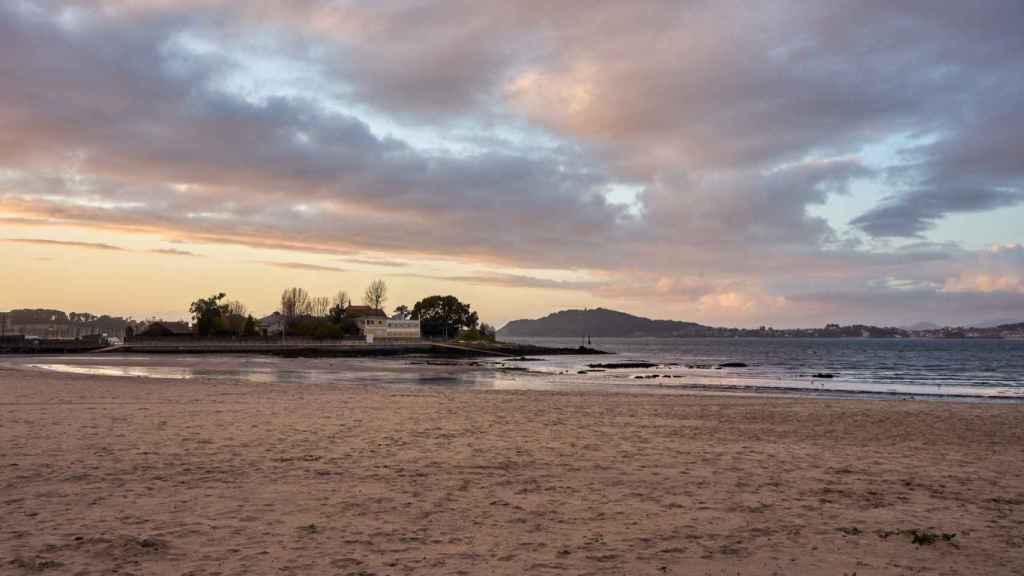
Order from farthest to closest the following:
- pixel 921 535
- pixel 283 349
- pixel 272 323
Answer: pixel 272 323 < pixel 283 349 < pixel 921 535

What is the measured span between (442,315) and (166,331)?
51.2 meters

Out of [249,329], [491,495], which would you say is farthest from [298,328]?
[491,495]

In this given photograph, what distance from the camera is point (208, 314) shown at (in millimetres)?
128125

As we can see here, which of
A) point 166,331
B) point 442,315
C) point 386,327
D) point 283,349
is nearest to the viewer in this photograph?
point 283,349

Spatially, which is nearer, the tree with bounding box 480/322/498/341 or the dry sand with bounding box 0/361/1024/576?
the dry sand with bounding box 0/361/1024/576

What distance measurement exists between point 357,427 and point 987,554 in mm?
12605

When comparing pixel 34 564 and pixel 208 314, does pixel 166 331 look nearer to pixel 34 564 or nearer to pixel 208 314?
pixel 208 314

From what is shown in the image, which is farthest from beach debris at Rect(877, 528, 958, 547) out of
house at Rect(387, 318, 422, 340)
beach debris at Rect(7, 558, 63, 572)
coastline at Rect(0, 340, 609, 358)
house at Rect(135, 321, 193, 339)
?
house at Rect(387, 318, 422, 340)

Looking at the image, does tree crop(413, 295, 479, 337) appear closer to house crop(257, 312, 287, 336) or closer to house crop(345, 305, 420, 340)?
house crop(345, 305, 420, 340)

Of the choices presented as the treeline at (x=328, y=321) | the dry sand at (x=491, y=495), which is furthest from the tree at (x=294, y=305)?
the dry sand at (x=491, y=495)

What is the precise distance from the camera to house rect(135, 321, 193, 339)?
370 ft

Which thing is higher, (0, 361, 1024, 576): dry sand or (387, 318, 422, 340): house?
(387, 318, 422, 340): house

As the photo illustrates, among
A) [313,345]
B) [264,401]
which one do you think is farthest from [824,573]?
[313,345]

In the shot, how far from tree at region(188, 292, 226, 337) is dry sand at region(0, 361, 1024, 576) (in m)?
109
